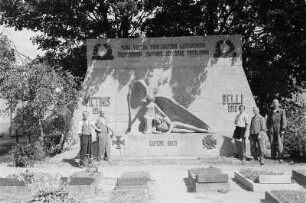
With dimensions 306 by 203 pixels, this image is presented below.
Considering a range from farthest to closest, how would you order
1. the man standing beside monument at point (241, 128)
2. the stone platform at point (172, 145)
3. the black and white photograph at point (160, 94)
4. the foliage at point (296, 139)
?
1. the stone platform at point (172, 145)
2. the man standing beside monument at point (241, 128)
3. the foliage at point (296, 139)
4. the black and white photograph at point (160, 94)

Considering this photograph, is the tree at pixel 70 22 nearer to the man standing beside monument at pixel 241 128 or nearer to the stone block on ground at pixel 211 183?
the man standing beside monument at pixel 241 128

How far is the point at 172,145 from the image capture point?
16641 millimetres

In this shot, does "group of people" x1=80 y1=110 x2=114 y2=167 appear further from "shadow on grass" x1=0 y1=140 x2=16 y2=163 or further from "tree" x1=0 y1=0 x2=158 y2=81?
"tree" x1=0 y1=0 x2=158 y2=81

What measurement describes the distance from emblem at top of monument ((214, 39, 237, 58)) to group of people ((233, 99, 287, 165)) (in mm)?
3034

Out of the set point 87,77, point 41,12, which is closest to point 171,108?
point 87,77

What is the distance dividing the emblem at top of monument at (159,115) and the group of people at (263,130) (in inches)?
81.5

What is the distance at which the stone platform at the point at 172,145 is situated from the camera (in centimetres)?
1661

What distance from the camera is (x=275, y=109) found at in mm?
15109

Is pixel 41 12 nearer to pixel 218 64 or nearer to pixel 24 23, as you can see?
pixel 24 23

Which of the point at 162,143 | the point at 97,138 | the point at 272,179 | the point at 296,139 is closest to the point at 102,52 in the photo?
the point at 97,138

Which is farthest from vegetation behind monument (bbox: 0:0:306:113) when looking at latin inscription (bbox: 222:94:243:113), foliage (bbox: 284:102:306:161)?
foliage (bbox: 284:102:306:161)

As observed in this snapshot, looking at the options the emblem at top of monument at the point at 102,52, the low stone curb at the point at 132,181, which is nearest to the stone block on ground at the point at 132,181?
the low stone curb at the point at 132,181

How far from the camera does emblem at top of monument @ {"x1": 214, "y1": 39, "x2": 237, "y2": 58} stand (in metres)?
17.8

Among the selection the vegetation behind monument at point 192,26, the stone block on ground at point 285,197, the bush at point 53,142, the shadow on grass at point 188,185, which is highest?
the vegetation behind monument at point 192,26
